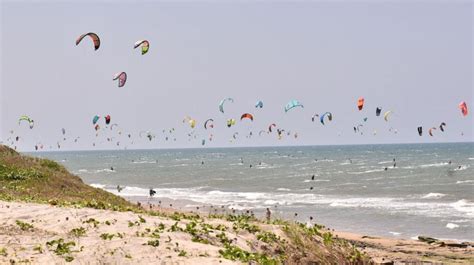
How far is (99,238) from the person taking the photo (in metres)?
13.3

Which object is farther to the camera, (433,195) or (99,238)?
(433,195)

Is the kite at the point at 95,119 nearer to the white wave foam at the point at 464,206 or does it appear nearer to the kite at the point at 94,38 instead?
the kite at the point at 94,38

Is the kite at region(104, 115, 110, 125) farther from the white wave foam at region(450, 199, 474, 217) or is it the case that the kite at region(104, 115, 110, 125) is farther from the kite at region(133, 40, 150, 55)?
the white wave foam at region(450, 199, 474, 217)

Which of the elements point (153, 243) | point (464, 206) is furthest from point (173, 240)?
point (464, 206)

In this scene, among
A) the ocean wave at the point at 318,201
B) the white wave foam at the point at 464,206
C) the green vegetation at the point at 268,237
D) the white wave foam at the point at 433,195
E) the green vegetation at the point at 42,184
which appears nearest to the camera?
the green vegetation at the point at 268,237

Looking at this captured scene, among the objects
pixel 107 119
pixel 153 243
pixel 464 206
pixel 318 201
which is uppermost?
pixel 107 119

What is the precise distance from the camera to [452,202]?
49.6 m

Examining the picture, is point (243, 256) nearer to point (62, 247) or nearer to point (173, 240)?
point (173, 240)

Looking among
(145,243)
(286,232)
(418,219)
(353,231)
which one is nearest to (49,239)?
(145,243)

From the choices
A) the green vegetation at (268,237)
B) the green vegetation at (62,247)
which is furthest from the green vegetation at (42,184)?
the green vegetation at (268,237)

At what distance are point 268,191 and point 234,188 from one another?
7510mm

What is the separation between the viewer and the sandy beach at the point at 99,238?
11.9 meters

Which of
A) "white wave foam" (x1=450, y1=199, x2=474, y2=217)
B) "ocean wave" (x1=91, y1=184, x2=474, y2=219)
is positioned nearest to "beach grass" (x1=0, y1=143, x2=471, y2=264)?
"ocean wave" (x1=91, y1=184, x2=474, y2=219)

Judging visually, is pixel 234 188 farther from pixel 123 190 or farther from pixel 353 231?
pixel 353 231
